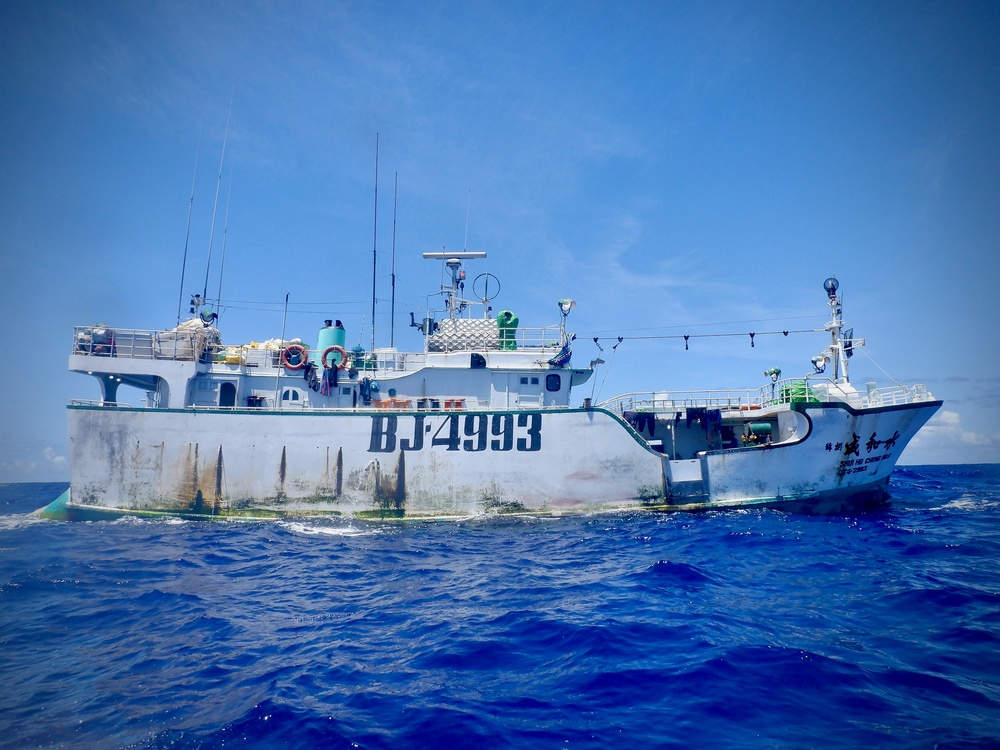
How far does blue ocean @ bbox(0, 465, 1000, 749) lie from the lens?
218 inches

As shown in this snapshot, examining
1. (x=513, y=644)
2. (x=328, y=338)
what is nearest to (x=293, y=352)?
(x=328, y=338)

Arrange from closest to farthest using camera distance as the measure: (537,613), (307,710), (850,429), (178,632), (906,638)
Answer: (307,710)
(906,638)
(178,632)
(537,613)
(850,429)

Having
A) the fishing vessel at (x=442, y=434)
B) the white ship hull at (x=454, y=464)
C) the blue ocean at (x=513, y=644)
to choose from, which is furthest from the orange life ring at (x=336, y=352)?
the blue ocean at (x=513, y=644)

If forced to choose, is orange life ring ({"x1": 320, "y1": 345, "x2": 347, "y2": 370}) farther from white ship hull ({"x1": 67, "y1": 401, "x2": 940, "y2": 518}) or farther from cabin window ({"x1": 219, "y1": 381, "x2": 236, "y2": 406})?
cabin window ({"x1": 219, "y1": 381, "x2": 236, "y2": 406})

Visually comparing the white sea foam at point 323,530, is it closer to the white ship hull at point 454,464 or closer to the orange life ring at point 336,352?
the white ship hull at point 454,464

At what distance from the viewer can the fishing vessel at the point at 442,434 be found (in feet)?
62.2

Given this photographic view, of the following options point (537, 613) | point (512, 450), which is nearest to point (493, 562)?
point (537, 613)

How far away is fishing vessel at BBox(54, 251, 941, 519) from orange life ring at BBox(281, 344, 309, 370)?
91mm

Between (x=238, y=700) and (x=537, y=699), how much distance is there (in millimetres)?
3700

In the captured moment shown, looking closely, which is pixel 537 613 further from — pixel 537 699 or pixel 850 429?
pixel 850 429

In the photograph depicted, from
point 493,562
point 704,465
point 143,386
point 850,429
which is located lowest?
point 493,562

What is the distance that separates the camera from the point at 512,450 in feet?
63.6

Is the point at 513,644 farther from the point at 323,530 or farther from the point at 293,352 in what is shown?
the point at 293,352

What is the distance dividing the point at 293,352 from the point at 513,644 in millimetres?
17712
